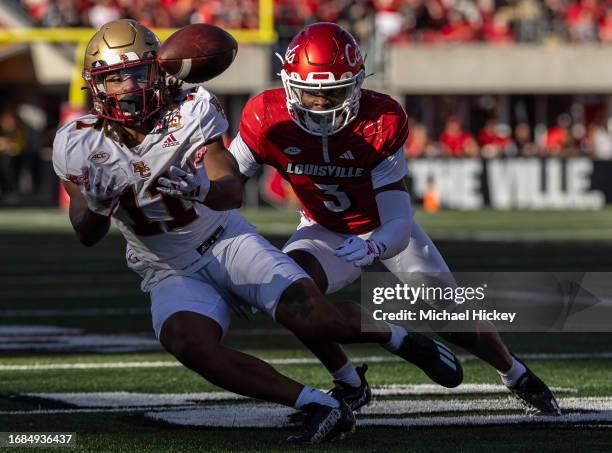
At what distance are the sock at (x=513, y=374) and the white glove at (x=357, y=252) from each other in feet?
2.50

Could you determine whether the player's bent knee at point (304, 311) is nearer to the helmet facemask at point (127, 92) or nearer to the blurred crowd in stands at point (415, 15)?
the helmet facemask at point (127, 92)

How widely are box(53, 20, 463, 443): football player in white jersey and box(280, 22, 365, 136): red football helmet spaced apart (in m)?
0.43

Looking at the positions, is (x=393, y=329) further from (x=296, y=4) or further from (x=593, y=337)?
(x=296, y=4)

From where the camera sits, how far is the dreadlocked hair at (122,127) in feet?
16.0

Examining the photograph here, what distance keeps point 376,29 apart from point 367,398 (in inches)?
853

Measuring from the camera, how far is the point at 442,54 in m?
27.0

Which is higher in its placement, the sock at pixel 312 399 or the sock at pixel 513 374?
the sock at pixel 312 399

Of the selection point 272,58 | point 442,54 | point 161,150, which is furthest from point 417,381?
point 442,54

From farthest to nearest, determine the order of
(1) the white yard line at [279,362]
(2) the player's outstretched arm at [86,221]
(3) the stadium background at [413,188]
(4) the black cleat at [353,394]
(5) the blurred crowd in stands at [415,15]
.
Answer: (5) the blurred crowd in stands at [415,15] → (1) the white yard line at [279,362] → (3) the stadium background at [413,188] → (4) the black cleat at [353,394] → (2) the player's outstretched arm at [86,221]

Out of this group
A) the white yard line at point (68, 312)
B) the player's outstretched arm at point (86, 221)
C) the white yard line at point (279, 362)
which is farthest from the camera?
the white yard line at point (68, 312)

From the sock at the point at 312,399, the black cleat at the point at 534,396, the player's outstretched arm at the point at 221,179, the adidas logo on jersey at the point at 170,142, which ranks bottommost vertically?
the black cleat at the point at 534,396

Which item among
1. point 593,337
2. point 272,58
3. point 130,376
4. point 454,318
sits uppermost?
point 454,318

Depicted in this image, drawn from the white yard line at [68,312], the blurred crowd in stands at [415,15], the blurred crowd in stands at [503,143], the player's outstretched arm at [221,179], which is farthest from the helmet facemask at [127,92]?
the blurred crowd in stands at [415,15]

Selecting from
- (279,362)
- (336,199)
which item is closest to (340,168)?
(336,199)
